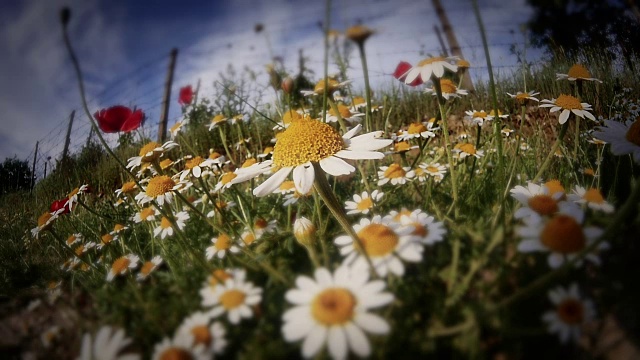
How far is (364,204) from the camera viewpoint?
45.4 inches

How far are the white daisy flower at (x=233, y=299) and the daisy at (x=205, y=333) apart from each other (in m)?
0.02

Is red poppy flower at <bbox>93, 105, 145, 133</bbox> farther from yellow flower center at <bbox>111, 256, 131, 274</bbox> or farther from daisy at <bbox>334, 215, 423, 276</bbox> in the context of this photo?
daisy at <bbox>334, 215, 423, 276</bbox>

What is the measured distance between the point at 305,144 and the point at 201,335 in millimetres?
443

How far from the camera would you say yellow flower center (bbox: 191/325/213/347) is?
49cm

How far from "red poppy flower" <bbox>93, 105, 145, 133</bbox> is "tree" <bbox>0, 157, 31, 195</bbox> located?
1612 mm

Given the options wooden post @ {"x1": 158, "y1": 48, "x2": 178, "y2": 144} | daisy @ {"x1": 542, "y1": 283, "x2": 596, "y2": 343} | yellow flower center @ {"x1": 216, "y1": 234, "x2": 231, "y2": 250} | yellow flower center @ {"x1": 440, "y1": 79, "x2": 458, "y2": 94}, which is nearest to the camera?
daisy @ {"x1": 542, "y1": 283, "x2": 596, "y2": 343}

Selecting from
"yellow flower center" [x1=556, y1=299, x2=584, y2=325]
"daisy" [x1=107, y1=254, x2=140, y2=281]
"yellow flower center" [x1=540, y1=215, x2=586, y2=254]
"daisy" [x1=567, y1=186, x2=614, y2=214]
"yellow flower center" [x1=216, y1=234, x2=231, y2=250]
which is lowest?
"daisy" [x1=107, y1=254, x2=140, y2=281]

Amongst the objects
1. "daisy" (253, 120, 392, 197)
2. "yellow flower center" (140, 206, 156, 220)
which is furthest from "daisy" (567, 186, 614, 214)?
"yellow flower center" (140, 206, 156, 220)

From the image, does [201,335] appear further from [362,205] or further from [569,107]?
[569,107]

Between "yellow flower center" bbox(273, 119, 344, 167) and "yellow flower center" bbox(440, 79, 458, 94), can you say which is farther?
"yellow flower center" bbox(440, 79, 458, 94)

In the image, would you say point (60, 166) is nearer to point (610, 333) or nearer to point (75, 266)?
point (75, 266)

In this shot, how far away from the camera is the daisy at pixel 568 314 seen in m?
0.41

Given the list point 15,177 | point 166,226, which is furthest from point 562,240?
point 15,177

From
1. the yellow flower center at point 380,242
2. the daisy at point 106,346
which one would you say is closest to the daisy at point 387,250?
the yellow flower center at point 380,242
